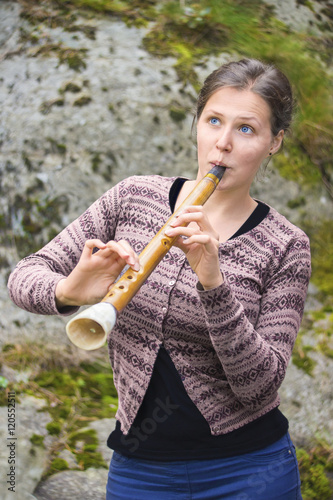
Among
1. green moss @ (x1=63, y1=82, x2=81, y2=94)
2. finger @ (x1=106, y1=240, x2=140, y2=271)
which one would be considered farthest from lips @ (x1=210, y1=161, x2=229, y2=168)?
green moss @ (x1=63, y1=82, x2=81, y2=94)

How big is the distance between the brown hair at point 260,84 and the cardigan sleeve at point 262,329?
0.43 metres

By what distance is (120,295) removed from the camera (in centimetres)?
153

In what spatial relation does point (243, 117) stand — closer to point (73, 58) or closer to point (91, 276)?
point (91, 276)

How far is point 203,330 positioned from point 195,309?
0.07 m

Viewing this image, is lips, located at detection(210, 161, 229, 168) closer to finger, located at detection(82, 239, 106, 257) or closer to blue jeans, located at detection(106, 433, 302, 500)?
finger, located at detection(82, 239, 106, 257)

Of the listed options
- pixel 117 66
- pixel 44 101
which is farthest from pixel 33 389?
pixel 117 66

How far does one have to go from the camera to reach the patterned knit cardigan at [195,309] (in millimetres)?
1741

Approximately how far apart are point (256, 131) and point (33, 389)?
6.53ft

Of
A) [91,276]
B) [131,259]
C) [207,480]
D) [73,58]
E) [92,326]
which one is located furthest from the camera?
[73,58]

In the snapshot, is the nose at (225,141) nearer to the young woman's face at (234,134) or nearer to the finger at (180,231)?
the young woman's face at (234,134)

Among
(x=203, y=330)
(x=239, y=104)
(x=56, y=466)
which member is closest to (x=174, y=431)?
(x=203, y=330)

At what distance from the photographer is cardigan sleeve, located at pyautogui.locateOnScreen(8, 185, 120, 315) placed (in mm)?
1731

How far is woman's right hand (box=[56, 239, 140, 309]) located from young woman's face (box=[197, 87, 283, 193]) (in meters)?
0.46

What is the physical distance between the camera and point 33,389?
320 cm
